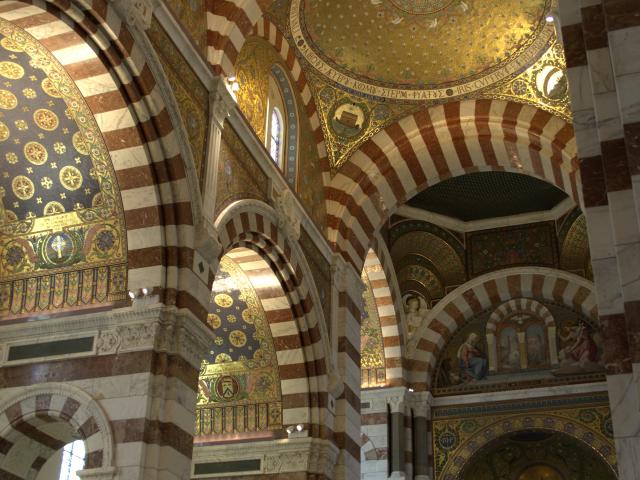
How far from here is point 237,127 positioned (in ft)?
32.5

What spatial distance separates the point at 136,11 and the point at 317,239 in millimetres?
5088

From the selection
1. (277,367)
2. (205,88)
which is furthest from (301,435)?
(205,88)

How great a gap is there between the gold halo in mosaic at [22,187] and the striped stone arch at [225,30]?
2.32 meters

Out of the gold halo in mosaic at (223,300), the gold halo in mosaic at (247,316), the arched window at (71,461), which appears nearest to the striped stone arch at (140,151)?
the gold halo in mosaic at (223,300)

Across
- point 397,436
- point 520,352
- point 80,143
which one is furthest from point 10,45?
point 520,352

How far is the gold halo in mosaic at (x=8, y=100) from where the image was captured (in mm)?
8070

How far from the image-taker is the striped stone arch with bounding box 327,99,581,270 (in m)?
12.8

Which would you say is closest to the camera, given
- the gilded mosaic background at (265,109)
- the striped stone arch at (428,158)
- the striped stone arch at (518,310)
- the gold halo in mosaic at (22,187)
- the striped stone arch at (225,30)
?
the gold halo in mosaic at (22,187)

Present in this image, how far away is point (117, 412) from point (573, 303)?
11127 mm

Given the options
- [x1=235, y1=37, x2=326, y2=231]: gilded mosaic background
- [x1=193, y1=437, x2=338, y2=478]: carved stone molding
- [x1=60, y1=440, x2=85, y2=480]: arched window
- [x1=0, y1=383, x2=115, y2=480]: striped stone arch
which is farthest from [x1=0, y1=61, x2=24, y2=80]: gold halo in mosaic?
[x1=193, y1=437, x2=338, y2=478]: carved stone molding

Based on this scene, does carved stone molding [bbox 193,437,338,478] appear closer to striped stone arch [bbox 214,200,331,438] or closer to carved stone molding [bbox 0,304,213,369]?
striped stone arch [bbox 214,200,331,438]

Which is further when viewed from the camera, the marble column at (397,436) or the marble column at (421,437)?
the marble column at (421,437)

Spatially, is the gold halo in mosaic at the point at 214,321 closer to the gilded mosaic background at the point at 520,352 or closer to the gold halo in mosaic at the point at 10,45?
the gold halo in mosaic at the point at 10,45

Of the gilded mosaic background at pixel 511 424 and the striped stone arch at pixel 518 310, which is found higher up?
the striped stone arch at pixel 518 310
